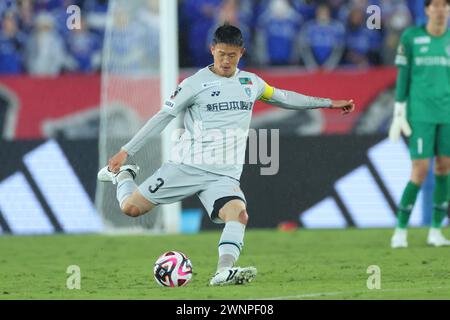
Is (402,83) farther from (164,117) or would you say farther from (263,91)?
(164,117)

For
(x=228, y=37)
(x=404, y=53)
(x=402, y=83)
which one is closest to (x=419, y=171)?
(x=402, y=83)

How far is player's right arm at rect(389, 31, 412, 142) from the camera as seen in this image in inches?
514

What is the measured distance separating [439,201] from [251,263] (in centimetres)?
258

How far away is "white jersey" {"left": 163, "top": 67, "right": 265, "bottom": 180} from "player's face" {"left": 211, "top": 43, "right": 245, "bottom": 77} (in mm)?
98

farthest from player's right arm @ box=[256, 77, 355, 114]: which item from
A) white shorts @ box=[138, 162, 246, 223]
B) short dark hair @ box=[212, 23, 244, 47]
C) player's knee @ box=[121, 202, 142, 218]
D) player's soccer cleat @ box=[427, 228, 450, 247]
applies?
player's soccer cleat @ box=[427, 228, 450, 247]

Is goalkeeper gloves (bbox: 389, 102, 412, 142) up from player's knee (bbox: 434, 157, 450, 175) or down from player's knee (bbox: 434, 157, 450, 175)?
up

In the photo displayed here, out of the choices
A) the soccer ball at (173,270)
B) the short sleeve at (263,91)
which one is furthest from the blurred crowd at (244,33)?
the soccer ball at (173,270)

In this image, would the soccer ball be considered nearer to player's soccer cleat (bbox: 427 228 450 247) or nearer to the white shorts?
the white shorts

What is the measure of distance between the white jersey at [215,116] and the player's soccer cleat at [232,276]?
2.91 ft

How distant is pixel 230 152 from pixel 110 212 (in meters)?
6.22

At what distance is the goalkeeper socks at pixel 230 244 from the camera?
962 cm

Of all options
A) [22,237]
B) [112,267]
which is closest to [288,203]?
[22,237]
